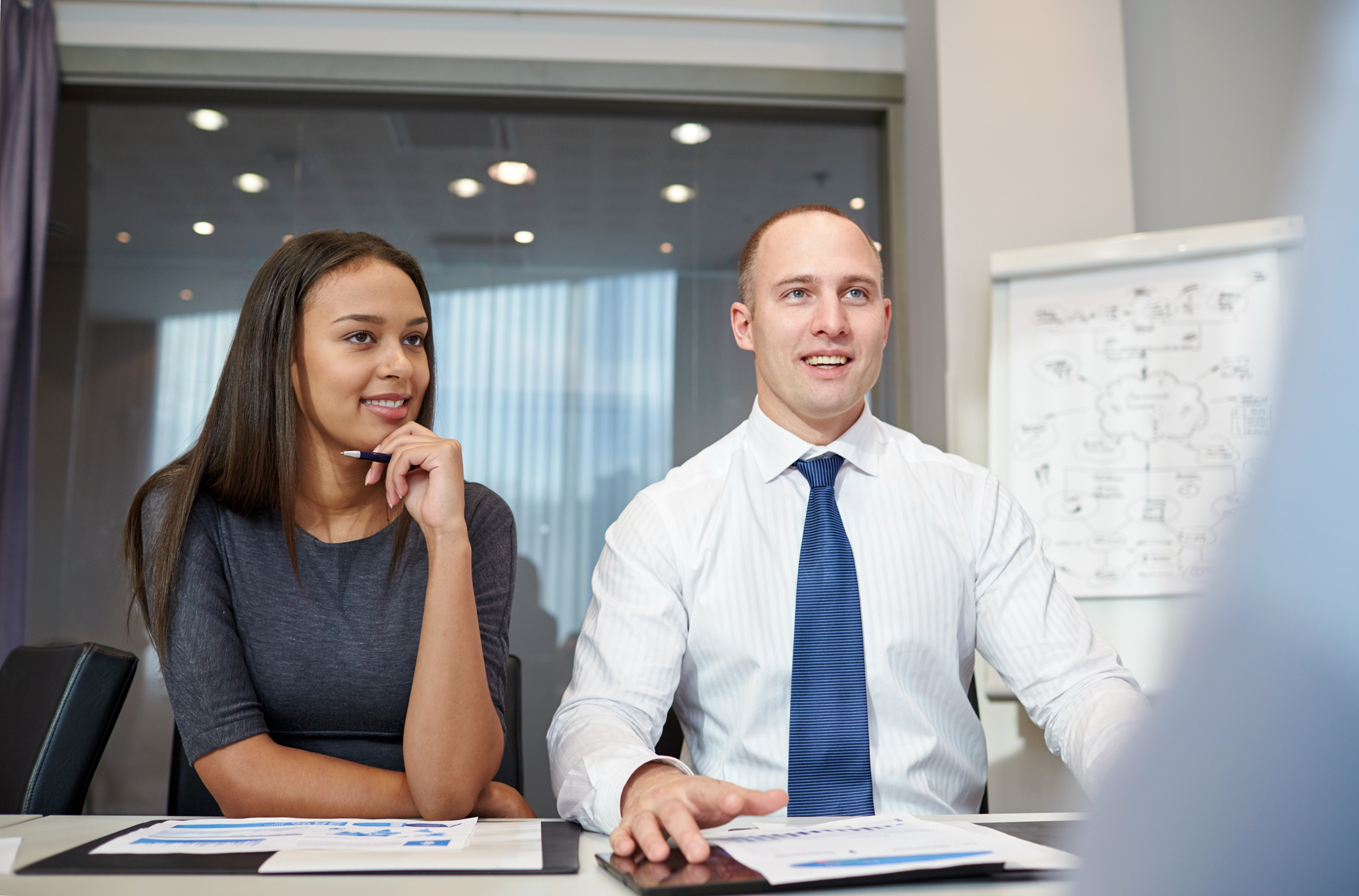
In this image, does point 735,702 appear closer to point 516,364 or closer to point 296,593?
point 296,593

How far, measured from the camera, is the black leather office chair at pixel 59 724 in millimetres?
Answer: 1197

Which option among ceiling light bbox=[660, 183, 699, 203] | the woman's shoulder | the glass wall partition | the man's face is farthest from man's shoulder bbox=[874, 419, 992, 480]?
ceiling light bbox=[660, 183, 699, 203]

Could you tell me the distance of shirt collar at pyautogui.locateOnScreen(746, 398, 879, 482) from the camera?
59.5 inches

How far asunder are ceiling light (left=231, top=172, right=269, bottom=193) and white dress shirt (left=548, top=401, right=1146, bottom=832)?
7.51 feet

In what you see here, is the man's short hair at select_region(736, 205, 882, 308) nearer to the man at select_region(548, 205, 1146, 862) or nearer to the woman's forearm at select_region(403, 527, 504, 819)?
the man at select_region(548, 205, 1146, 862)

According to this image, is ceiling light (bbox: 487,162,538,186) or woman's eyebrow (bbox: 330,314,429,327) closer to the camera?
woman's eyebrow (bbox: 330,314,429,327)

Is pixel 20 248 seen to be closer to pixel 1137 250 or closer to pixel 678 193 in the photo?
pixel 678 193

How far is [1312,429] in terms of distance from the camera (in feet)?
0.70

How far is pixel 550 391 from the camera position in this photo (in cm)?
311

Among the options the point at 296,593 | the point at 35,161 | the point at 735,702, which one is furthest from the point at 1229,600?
the point at 35,161

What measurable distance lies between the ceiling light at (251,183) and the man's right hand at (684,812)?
2.92m

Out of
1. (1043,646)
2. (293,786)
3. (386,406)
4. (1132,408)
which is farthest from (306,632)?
(1132,408)

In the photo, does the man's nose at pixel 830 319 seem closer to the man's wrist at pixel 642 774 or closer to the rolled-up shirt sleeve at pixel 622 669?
the rolled-up shirt sleeve at pixel 622 669

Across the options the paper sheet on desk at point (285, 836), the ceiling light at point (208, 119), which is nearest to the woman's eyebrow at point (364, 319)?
the paper sheet on desk at point (285, 836)
